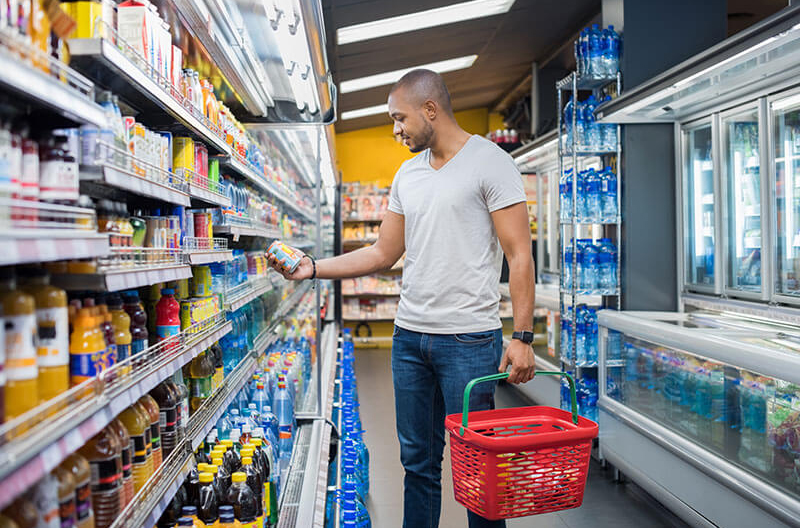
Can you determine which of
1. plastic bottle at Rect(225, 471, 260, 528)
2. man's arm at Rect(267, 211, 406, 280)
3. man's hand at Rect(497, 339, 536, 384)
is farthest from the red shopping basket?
man's arm at Rect(267, 211, 406, 280)

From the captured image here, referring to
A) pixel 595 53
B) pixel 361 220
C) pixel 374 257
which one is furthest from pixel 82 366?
pixel 361 220

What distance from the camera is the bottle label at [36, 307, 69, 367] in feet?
4.02

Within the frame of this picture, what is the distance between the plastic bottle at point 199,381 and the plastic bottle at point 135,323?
0.73 m

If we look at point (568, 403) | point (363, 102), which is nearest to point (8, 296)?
point (568, 403)

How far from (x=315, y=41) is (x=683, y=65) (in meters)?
1.98

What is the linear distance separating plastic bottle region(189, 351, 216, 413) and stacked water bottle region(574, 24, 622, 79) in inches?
135

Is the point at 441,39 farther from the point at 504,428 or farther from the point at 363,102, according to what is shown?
the point at 504,428

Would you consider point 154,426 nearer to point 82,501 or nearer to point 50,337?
point 82,501

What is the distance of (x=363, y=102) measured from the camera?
9.77 metres

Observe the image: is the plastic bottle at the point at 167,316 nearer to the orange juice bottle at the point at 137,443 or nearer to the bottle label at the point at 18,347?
the orange juice bottle at the point at 137,443

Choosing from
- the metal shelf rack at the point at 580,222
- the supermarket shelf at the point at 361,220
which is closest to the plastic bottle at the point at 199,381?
the metal shelf rack at the point at 580,222

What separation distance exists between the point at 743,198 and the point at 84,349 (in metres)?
3.86

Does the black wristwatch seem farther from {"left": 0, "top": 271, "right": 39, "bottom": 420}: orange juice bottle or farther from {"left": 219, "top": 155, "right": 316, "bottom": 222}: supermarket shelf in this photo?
{"left": 0, "top": 271, "right": 39, "bottom": 420}: orange juice bottle

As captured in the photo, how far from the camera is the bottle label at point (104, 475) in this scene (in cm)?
146
